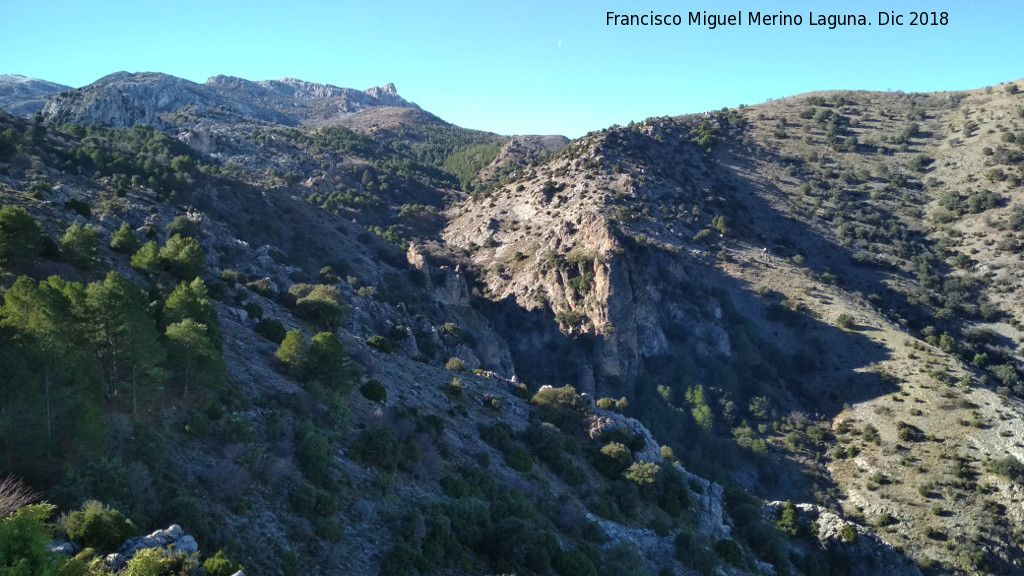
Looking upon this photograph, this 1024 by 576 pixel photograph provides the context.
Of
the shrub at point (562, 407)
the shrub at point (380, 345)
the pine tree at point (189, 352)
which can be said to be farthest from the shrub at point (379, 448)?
the shrub at point (562, 407)

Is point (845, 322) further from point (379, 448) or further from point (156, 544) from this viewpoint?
point (156, 544)

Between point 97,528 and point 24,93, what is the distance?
191 m

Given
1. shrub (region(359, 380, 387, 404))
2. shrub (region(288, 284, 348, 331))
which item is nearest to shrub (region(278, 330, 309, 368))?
shrub (region(359, 380, 387, 404))

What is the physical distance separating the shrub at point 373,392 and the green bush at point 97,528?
16.7m

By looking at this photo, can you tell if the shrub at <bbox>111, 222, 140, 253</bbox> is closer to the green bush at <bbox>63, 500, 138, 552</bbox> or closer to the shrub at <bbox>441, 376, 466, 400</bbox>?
the shrub at <bbox>441, 376, 466, 400</bbox>

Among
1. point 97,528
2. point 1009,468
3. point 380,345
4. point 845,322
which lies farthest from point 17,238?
point 845,322

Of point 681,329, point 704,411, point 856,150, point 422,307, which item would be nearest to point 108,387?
point 422,307

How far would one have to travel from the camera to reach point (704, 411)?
64.3 meters

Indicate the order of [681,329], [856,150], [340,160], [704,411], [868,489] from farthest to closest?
[340,160]
[856,150]
[681,329]
[704,411]
[868,489]

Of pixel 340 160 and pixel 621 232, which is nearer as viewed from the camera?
pixel 621 232

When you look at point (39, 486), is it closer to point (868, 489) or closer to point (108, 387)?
point (108, 387)

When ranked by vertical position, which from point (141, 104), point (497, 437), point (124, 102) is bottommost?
point (497, 437)

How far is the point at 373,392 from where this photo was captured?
1155 inches

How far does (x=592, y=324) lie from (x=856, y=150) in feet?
211
